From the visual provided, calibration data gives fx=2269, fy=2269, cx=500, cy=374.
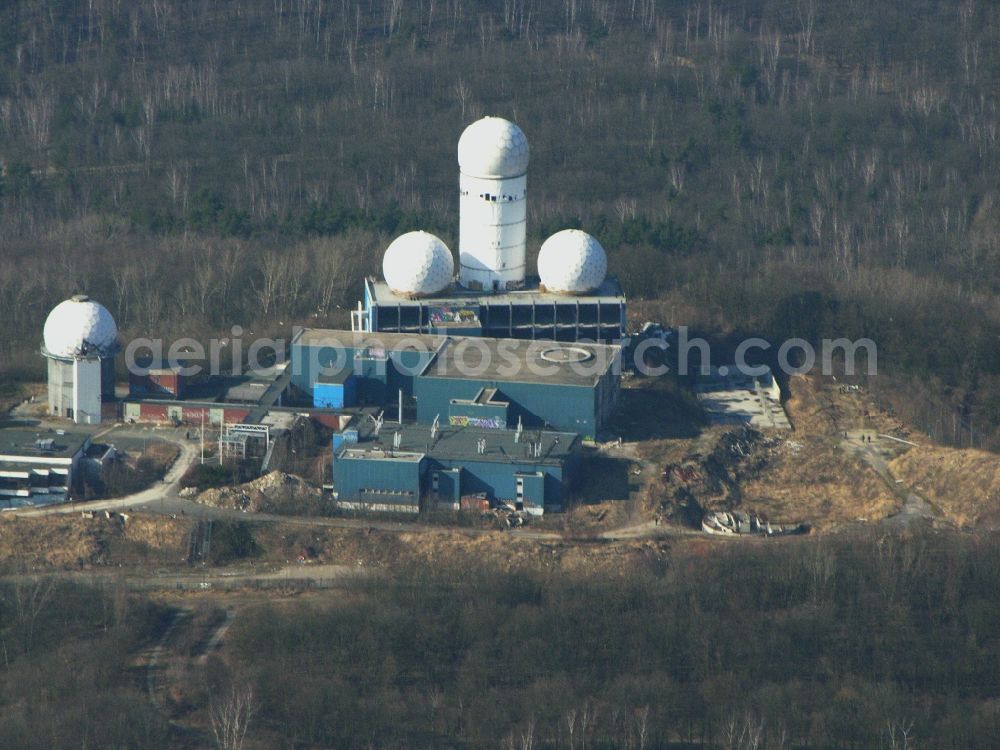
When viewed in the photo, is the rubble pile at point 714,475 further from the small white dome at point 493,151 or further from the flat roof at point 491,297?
the small white dome at point 493,151

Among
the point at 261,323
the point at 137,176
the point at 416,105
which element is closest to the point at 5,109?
the point at 137,176

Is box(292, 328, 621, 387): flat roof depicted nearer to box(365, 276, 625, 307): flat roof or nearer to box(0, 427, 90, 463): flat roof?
box(365, 276, 625, 307): flat roof

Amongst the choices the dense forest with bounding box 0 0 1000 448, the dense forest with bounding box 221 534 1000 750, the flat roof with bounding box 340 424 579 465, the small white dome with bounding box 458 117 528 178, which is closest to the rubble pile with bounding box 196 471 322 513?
the flat roof with bounding box 340 424 579 465

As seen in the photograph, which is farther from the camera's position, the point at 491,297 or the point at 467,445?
the point at 491,297

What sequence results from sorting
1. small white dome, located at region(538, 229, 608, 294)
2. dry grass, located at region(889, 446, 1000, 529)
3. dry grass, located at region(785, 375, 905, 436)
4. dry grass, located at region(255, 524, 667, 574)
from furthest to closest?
1. small white dome, located at region(538, 229, 608, 294)
2. dry grass, located at region(785, 375, 905, 436)
3. dry grass, located at region(889, 446, 1000, 529)
4. dry grass, located at region(255, 524, 667, 574)

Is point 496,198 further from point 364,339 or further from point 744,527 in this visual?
point 744,527

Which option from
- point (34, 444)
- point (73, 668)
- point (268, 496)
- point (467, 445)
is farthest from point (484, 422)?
point (73, 668)
